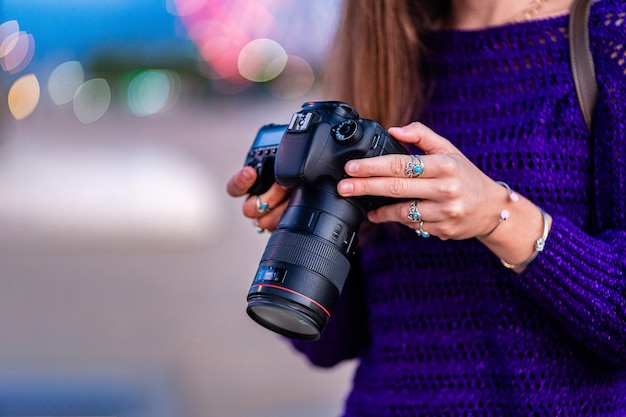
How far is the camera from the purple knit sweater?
90 centimetres

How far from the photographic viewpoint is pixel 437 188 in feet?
2.62

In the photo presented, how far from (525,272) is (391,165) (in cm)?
20

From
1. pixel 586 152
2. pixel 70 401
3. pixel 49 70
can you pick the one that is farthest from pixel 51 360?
pixel 49 70

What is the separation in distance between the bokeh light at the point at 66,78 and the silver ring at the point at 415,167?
562 centimetres

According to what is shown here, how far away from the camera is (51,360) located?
3.32 meters

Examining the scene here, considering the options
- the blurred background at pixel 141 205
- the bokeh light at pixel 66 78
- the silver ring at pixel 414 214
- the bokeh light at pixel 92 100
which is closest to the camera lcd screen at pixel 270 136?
the silver ring at pixel 414 214

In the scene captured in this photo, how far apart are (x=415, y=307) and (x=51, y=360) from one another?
2592 millimetres

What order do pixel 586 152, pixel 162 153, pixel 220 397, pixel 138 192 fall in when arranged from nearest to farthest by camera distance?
pixel 586 152 → pixel 220 397 → pixel 138 192 → pixel 162 153

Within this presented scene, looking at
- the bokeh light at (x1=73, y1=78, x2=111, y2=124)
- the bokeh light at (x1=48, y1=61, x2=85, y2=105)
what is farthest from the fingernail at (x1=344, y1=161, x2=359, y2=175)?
the bokeh light at (x1=48, y1=61, x2=85, y2=105)

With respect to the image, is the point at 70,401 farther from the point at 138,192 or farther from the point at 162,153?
the point at 162,153

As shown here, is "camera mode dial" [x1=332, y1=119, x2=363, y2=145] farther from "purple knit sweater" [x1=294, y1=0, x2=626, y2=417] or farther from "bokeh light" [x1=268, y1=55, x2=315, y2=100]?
"bokeh light" [x1=268, y1=55, x2=315, y2=100]

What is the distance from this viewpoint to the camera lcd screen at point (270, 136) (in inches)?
41.3

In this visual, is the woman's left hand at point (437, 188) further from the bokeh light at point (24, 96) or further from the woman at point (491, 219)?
the bokeh light at point (24, 96)

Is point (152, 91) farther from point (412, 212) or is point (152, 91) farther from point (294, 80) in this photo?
point (412, 212)
